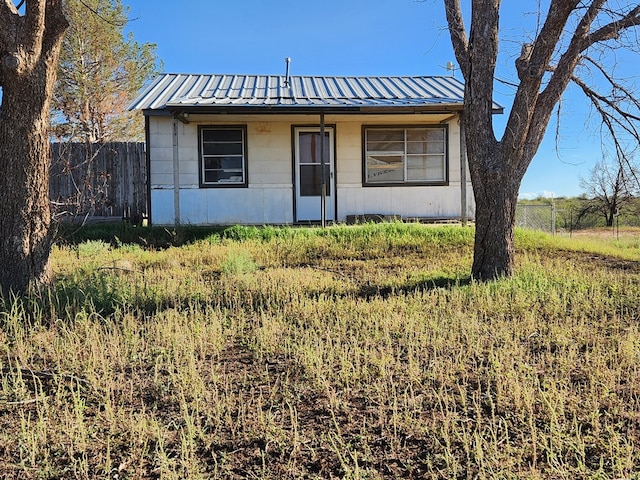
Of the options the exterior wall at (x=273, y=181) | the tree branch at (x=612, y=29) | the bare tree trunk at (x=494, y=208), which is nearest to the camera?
the tree branch at (x=612, y=29)

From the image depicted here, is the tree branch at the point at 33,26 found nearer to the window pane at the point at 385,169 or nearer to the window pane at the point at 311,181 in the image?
the window pane at the point at 311,181

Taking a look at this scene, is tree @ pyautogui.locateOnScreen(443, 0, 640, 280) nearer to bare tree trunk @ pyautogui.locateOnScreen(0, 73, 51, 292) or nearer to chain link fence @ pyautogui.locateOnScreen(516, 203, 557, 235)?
bare tree trunk @ pyautogui.locateOnScreen(0, 73, 51, 292)

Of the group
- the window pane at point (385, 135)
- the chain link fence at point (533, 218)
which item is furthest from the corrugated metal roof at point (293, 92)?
the chain link fence at point (533, 218)

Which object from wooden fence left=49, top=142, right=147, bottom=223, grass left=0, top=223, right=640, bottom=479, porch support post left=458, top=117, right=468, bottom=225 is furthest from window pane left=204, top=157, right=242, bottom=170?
grass left=0, top=223, right=640, bottom=479

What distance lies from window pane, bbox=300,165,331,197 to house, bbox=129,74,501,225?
3 centimetres

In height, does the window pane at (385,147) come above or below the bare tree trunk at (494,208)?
above

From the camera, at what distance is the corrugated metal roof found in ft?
37.5

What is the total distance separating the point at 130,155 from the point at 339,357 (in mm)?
12509

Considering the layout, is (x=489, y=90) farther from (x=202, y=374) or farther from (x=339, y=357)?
(x=202, y=374)

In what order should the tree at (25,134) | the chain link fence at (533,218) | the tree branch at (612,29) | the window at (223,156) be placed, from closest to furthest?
the tree at (25,134) → the tree branch at (612,29) → the window at (223,156) → the chain link fence at (533,218)

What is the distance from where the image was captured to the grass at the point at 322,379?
8.05ft

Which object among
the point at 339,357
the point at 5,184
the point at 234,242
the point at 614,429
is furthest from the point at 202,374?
the point at 234,242

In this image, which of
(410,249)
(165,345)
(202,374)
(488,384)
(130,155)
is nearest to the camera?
(488,384)

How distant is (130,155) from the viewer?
47.0 ft
